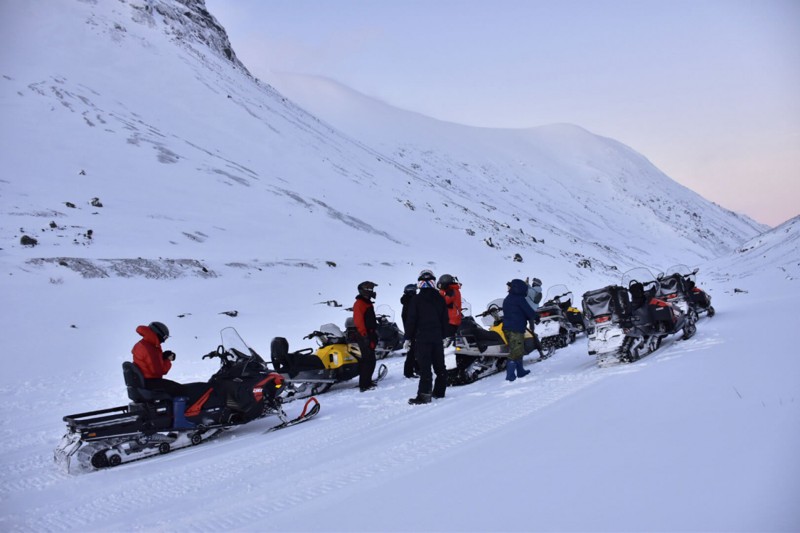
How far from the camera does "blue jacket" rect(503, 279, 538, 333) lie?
9719 millimetres

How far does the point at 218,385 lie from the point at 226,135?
4259 cm

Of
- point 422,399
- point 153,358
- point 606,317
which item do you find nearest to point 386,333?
point 422,399

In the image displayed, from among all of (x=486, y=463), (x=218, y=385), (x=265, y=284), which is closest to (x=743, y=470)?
(x=486, y=463)

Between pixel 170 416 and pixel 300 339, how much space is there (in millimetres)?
8885

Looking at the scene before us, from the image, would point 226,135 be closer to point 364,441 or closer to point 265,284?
point 265,284

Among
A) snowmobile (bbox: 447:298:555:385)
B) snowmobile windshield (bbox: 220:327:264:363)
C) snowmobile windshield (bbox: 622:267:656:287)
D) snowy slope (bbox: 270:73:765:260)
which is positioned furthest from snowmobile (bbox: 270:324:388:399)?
snowy slope (bbox: 270:73:765:260)

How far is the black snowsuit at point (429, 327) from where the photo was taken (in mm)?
8609

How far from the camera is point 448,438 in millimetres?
5750

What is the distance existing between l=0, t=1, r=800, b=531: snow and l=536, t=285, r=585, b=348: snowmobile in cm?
51

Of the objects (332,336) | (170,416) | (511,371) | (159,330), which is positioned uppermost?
(159,330)

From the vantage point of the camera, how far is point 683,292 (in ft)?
40.1

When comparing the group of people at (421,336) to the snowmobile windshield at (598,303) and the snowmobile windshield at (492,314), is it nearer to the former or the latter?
the snowmobile windshield at (598,303)

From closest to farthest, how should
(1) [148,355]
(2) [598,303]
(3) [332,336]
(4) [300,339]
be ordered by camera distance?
(1) [148,355]
(2) [598,303]
(3) [332,336]
(4) [300,339]

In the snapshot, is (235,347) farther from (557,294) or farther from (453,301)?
(557,294)
